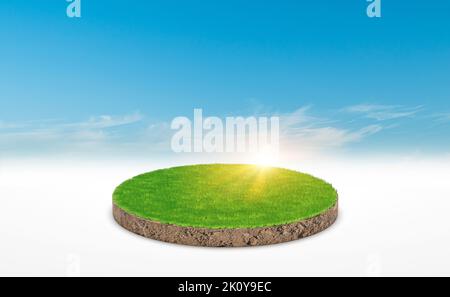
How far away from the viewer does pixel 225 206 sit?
12242mm

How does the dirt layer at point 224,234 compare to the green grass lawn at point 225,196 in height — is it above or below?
below

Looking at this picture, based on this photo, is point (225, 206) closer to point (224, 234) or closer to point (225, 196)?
point (225, 196)

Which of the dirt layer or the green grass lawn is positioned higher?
the green grass lawn

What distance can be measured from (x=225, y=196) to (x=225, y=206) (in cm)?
59

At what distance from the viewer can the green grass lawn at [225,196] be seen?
1166 cm

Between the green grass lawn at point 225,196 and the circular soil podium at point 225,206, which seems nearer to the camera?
the circular soil podium at point 225,206

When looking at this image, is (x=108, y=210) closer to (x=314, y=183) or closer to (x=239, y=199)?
(x=239, y=199)

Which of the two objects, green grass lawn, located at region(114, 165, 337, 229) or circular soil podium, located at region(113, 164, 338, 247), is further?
green grass lawn, located at region(114, 165, 337, 229)

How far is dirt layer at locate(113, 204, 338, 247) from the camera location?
11.3 meters

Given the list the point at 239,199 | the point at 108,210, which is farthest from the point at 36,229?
the point at 239,199

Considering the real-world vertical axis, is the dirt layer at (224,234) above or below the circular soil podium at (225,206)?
below

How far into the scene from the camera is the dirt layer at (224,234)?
37.1ft

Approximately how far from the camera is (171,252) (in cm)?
1123

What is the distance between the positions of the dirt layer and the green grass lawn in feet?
0.30
